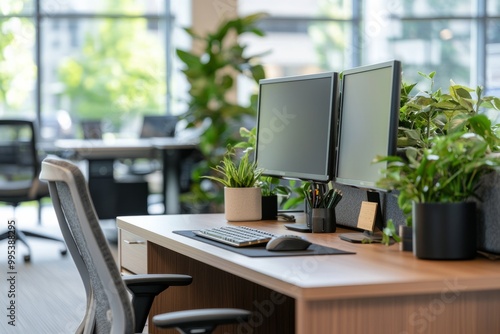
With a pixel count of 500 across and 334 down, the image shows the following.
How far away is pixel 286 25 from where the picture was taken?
29.3ft

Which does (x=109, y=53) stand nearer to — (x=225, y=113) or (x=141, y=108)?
(x=141, y=108)

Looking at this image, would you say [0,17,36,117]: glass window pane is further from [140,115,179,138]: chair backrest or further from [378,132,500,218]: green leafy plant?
[378,132,500,218]: green leafy plant

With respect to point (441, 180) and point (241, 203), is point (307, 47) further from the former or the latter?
point (441, 180)

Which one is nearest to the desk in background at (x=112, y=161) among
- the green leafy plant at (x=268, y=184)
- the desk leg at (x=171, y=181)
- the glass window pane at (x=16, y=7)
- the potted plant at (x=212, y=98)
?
the desk leg at (x=171, y=181)

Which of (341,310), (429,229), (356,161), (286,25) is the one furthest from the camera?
(286,25)

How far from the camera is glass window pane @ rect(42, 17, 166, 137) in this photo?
8312mm

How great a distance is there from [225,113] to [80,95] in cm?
284

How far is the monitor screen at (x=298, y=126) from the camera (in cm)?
234

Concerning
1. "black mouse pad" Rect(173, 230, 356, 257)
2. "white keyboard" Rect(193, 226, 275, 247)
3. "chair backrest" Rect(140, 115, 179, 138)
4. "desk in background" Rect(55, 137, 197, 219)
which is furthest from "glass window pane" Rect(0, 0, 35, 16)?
"black mouse pad" Rect(173, 230, 356, 257)

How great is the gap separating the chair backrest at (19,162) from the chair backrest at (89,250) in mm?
3557

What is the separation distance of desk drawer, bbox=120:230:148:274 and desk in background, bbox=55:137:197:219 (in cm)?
356

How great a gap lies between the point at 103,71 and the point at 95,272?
679 centimetres

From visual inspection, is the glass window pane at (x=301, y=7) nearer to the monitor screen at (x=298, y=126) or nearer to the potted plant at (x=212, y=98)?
the potted plant at (x=212, y=98)

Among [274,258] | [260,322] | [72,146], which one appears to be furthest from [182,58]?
[274,258]
